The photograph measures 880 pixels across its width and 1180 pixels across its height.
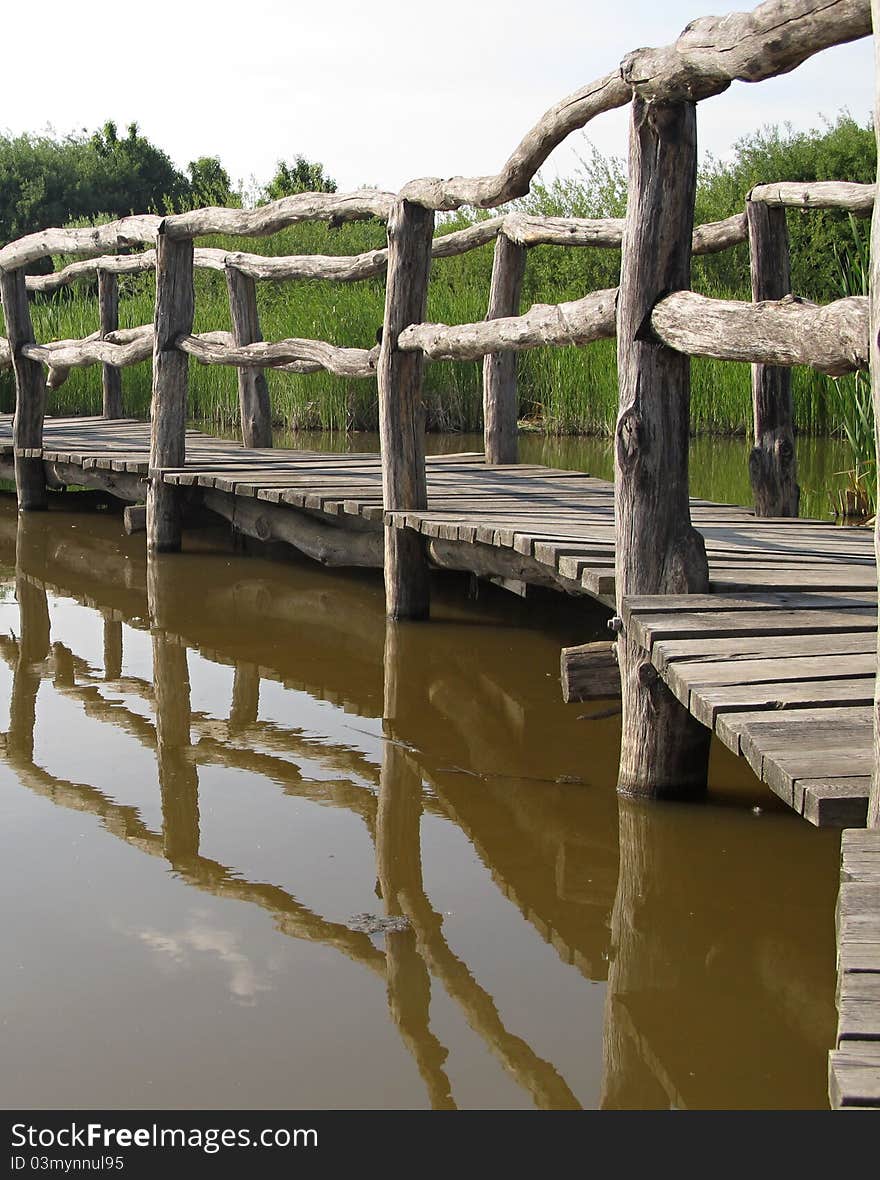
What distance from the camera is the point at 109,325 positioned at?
11617mm

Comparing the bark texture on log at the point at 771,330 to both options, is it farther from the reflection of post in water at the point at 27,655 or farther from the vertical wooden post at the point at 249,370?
the vertical wooden post at the point at 249,370

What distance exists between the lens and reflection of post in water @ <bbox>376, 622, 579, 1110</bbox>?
98.4 inches

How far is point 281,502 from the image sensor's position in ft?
23.3

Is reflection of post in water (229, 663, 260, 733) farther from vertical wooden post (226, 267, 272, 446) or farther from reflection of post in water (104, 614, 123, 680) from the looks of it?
vertical wooden post (226, 267, 272, 446)

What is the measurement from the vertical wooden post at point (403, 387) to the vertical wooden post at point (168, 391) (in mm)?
2206

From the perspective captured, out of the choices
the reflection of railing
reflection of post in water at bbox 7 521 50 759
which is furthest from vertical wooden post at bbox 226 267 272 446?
the reflection of railing

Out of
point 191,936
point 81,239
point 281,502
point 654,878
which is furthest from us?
point 81,239

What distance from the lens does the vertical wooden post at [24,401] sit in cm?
962

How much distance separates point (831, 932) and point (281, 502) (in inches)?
177

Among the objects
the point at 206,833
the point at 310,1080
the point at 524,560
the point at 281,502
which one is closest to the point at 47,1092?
the point at 310,1080

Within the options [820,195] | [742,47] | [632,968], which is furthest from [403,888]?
[820,195]

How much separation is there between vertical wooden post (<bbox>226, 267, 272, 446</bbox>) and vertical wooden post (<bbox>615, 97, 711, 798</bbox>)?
17.6ft

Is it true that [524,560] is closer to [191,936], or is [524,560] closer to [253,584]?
[253,584]

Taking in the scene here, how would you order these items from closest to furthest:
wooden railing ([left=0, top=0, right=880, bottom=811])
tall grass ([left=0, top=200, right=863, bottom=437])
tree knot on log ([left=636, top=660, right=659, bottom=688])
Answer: wooden railing ([left=0, top=0, right=880, bottom=811]) < tree knot on log ([left=636, top=660, right=659, bottom=688]) < tall grass ([left=0, top=200, right=863, bottom=437])
